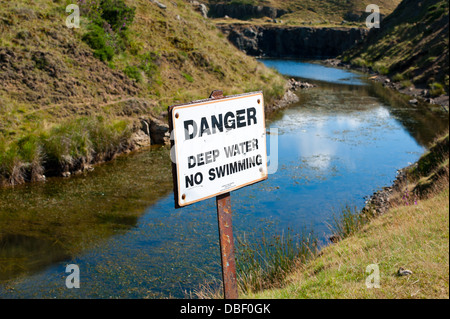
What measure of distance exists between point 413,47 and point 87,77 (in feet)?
140

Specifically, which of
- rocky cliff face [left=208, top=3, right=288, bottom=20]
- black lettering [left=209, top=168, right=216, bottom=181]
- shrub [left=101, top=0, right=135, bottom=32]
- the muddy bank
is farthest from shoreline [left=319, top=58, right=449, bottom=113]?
rocky cliff face [left=208, top=3, right=288, bottom=20]

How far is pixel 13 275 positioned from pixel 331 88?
36.7 meters

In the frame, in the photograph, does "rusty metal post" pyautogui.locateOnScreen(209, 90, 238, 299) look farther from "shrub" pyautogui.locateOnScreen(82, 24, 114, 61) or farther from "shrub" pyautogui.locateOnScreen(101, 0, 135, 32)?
"shrub" pyautogui.locateOnScreen(101, 0, 135, 32)

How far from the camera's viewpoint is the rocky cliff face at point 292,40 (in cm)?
9262

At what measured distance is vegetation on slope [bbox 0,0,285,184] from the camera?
1736 cm

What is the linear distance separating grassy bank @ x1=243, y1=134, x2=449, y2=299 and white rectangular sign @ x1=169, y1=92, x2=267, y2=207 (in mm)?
1818

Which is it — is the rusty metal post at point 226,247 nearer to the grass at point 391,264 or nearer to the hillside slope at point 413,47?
the grass at point 391,264

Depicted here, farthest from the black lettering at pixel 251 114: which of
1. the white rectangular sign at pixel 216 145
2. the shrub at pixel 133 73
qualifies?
the shrub at pixel 133 73

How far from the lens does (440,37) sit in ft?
147

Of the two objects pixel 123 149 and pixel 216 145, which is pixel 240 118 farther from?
pixel 123 149

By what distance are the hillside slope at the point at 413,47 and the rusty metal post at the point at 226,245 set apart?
34.4 meters

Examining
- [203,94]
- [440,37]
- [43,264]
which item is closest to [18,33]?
[203,94]

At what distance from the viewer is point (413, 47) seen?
52.6m

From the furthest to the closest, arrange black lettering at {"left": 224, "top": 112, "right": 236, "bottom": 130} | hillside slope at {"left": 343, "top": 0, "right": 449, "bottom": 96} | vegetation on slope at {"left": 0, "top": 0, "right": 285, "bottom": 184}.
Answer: hillside slope at {"left": 343, "top": 0, "right": 449, "bottom": 96}
vegetation on slope at {"left": 0, "top": 0, "right": 285, "bottom": 184}
black lettering at {"left": 224, "top": 112, "right": 236, "bottom": 130}
